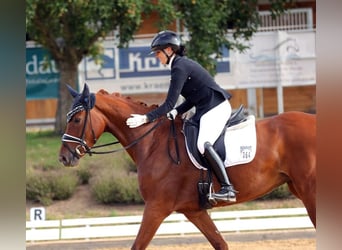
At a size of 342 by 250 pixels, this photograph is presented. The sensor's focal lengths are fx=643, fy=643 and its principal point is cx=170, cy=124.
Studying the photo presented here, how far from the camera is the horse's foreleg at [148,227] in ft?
17.5

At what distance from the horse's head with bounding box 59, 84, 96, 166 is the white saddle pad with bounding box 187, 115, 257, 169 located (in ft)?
3.08

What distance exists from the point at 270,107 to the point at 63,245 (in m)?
10.4

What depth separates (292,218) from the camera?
980cm

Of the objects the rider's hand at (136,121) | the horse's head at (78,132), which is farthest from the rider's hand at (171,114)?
the horse's head at (78,132)

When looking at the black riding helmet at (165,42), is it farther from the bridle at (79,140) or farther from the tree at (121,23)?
the tree at (121,23)

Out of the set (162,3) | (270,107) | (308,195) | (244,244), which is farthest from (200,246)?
(270,107)

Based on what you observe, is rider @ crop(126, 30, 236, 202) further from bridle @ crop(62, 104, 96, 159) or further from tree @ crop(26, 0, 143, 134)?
tree @ crop(26, 0, 143, 134)

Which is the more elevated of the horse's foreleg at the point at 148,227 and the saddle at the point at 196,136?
the saddle at the point at 196,136

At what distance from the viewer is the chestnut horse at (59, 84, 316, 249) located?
566 cm

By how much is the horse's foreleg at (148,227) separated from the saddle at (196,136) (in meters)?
0.60

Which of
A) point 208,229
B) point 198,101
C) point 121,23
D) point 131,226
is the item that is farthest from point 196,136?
point 121,23

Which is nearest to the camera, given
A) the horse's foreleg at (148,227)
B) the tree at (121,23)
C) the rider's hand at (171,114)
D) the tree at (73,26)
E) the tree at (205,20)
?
the horse's foreleg at (148,227)

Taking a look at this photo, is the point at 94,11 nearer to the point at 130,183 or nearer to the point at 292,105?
the point at 130,183

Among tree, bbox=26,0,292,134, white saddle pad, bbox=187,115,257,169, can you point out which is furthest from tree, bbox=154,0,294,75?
white saddle pad, bbox=187,115,257,169
